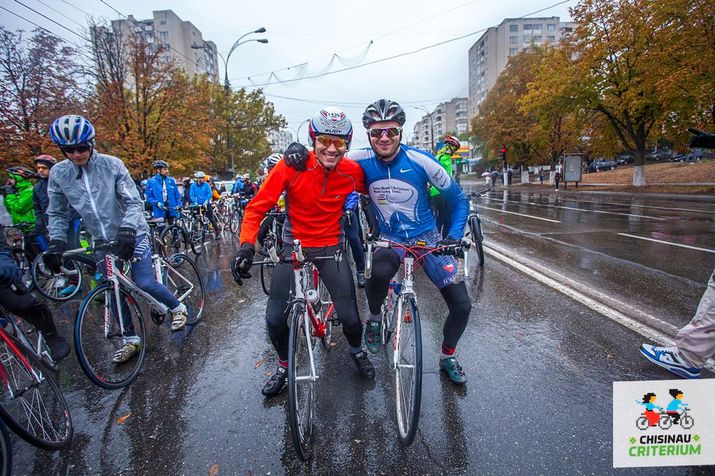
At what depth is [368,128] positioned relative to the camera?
282cm

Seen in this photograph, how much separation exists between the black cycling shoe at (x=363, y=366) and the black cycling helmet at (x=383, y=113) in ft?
6.28

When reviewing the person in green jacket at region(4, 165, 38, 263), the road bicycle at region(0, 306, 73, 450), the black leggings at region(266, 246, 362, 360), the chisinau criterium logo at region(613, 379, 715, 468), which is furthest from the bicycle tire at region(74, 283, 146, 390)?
the person in green jacket at region(4, 165, 38, 263)

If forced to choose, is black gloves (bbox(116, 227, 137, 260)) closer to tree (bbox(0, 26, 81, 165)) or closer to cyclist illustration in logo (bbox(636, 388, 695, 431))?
cyclist illustration in logo (bbox(636, 388, 695, 431))

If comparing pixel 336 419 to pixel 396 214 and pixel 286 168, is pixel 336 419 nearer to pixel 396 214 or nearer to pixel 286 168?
pixel 396 214

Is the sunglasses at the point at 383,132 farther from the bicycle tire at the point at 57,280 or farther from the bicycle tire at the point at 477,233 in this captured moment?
the bicycle tire at the point at 57,280

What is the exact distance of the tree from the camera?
356 inches

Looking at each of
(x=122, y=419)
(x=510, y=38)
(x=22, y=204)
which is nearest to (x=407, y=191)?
(x=122, y=419)

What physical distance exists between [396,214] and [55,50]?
13735 millimetres

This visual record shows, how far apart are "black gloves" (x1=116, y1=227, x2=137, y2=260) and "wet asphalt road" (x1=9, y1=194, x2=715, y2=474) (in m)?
1.16

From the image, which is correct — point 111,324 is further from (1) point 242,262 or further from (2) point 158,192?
(2) point 158,192

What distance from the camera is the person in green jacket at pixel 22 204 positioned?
6434mm

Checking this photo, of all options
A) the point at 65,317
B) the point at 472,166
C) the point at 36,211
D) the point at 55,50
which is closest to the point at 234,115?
the point at 55,50

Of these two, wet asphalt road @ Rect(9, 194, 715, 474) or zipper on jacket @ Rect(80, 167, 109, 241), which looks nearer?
wet asphalt road @ Rect(9, 194, 715, 474)

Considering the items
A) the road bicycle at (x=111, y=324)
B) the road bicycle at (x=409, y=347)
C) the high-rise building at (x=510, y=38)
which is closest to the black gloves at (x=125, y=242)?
the road bicycle at (x=111, y=324)
